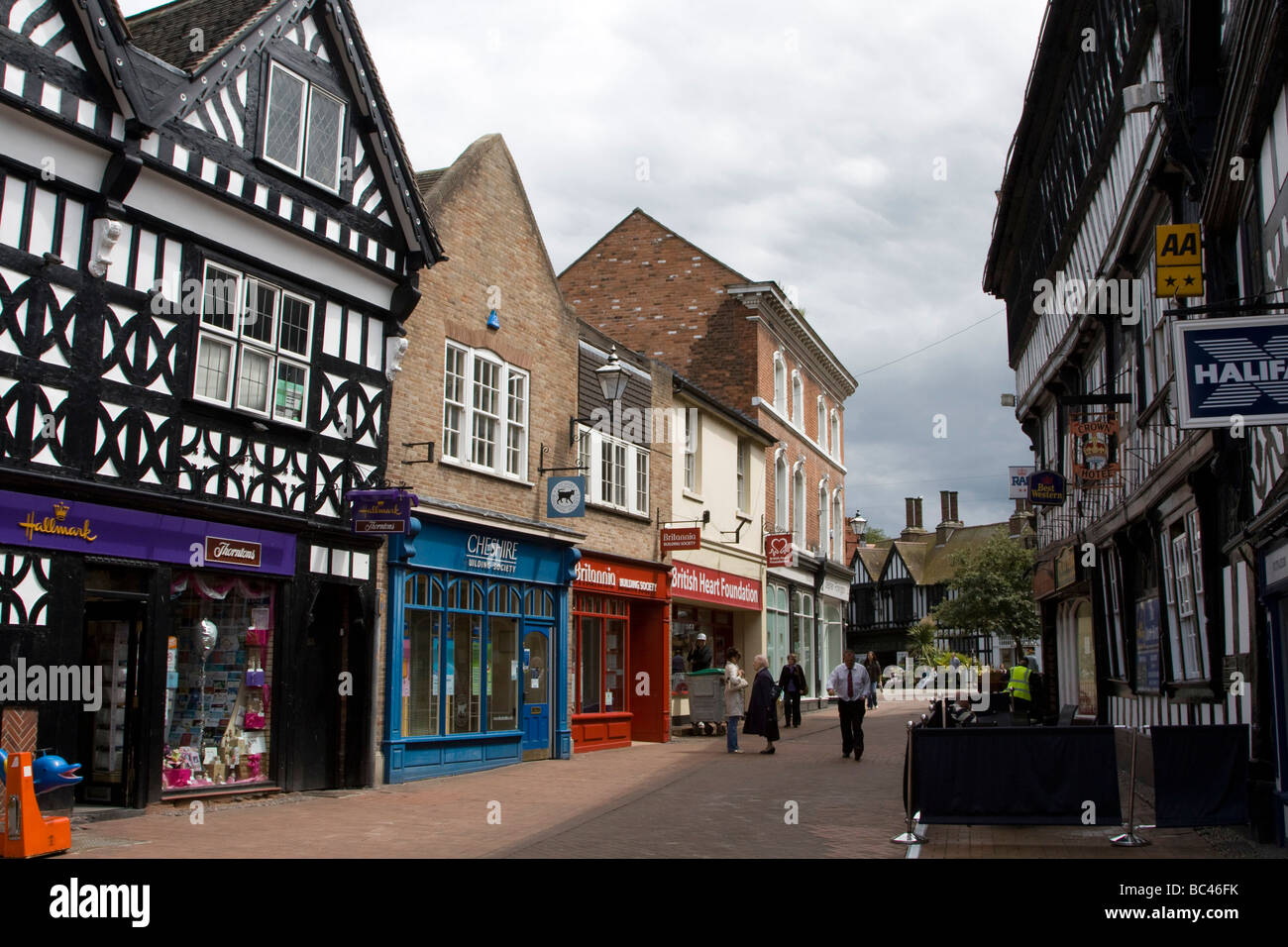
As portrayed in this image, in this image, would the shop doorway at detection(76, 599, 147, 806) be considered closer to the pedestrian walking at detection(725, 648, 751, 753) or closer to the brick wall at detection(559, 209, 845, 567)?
the pedestrian walking at detection(725, 648, 751, 753)

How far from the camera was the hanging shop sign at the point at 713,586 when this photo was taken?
961 inches

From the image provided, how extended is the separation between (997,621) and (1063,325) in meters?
37.2

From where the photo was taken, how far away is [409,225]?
15695 mm

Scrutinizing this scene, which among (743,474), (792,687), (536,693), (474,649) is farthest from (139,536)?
(743,474)

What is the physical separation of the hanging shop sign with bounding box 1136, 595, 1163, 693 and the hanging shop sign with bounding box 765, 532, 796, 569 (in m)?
14.3

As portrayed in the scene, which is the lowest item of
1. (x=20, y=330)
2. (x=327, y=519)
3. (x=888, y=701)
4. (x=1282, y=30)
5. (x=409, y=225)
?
(x=888, y=701)

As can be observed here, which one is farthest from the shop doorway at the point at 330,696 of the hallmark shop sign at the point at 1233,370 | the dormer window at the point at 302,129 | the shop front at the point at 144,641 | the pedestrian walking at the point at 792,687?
the pedestrian walking at the point at 792,687

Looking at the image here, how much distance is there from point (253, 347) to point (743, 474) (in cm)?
1747

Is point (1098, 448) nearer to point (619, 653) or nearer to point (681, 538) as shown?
point (681, 538)

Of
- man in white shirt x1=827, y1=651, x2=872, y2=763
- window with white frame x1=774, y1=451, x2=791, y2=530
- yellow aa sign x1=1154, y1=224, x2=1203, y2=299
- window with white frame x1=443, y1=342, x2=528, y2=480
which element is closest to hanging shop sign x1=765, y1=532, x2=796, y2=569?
window with white frame x1=774, y1=451, x2=791, y2=530

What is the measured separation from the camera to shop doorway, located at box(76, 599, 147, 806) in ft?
38.5
